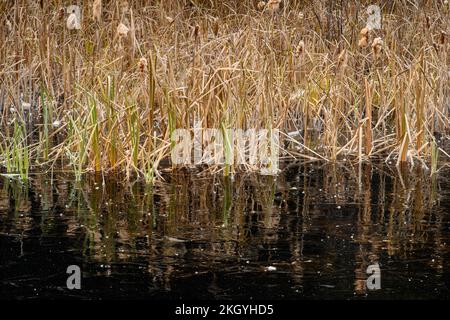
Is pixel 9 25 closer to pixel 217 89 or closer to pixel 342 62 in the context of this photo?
pixel 217 89

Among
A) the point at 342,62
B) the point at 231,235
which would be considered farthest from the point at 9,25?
the point at 231,235

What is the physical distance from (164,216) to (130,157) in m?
1.28

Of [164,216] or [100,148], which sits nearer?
[164,216]

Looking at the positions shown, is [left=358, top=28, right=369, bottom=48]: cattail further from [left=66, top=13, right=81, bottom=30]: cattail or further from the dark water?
[left=66, top=13, right=81, bottom=30]: cattail

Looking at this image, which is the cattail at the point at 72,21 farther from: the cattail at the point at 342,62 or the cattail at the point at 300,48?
the cattail at the point at 342,62

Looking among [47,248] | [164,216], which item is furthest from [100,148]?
[47,248]

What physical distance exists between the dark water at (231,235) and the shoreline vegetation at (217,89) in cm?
47

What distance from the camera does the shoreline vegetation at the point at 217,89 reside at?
27.0 feet

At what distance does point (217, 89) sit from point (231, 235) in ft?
8.63

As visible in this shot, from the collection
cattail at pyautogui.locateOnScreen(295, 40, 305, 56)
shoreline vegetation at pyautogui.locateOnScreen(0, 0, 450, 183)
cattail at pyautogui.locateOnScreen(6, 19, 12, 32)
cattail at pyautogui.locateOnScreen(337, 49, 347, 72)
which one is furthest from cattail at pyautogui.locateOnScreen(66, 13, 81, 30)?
cattail at pyautogui.locateOnScreen(337, 49, 347, 72)

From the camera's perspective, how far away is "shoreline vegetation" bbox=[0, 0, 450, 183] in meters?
8.23

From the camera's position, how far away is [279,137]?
9266 millimetres

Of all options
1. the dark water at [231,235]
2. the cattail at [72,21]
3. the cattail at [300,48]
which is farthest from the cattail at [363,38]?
Result: the cattail at [72,21]
